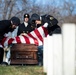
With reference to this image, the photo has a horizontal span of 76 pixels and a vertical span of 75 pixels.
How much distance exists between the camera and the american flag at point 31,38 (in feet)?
39.6

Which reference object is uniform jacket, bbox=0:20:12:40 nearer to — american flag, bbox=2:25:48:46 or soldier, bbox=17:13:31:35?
american flag, bbox=2:25:48:46

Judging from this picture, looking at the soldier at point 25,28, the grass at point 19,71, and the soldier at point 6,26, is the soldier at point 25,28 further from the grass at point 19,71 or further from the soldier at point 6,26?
the grass at point 19,71

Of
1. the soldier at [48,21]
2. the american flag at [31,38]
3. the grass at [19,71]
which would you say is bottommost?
the grass at [19,71]

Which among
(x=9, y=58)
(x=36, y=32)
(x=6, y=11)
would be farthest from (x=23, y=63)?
(x=6, y=11)

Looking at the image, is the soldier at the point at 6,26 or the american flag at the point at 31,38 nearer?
the soldier at the point at 6,26

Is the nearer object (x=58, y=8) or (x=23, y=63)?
(x=23, y=63)

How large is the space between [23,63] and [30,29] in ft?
4.06

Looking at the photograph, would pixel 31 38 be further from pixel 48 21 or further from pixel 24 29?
pixel 48 21

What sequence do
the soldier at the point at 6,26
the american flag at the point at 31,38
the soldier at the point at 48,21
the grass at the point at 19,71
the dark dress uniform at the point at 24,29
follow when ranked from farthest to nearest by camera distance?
the soldier at the point at 48,21 → the dark dress uniform at the point at 24,29 → the american flag at the point at 31,38 → the soldier at the point at 6,26 → the grass at the point at 19,71

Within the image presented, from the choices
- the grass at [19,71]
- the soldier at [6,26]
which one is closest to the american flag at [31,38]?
the soldier at [6,26]

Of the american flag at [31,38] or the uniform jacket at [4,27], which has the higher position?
the uniform jacket at [4,27]

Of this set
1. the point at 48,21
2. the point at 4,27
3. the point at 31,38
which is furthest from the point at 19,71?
the point at 48,21

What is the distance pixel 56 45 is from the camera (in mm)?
6414

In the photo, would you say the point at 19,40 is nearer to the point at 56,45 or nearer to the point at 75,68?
the point at 56,45
